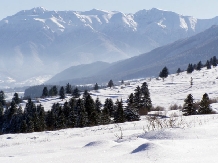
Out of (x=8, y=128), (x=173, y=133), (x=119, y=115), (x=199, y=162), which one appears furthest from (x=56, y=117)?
(x=199, y=162)

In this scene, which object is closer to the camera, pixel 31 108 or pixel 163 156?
pixel 163 156

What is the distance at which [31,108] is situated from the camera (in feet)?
188

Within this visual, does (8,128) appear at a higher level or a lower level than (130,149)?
lower

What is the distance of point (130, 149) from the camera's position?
7.49 m

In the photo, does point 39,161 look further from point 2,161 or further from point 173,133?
point 173,133

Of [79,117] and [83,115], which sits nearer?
[83,115]

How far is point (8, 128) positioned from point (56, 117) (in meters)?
17.7

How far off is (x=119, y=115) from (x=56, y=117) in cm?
1398

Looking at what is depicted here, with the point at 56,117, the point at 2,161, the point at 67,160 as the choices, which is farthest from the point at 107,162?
the point at 56,117

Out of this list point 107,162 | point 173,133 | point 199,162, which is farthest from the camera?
point 173,133

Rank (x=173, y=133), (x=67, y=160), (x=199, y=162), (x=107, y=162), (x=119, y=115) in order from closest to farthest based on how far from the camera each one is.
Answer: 1. (x=199, y=162)
2. (x=107, y=162)
3. (x=67, y=160)
4. (x=173, y=133)
5. (x=119, y=115)

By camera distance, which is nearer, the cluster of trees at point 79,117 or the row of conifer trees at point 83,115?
the row of conifer trees at point 83,115

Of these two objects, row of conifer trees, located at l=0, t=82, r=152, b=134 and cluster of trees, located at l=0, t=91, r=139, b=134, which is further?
cluster of trees, located at l=0, t=91, r=139, b=134

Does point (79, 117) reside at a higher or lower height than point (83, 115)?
lower
